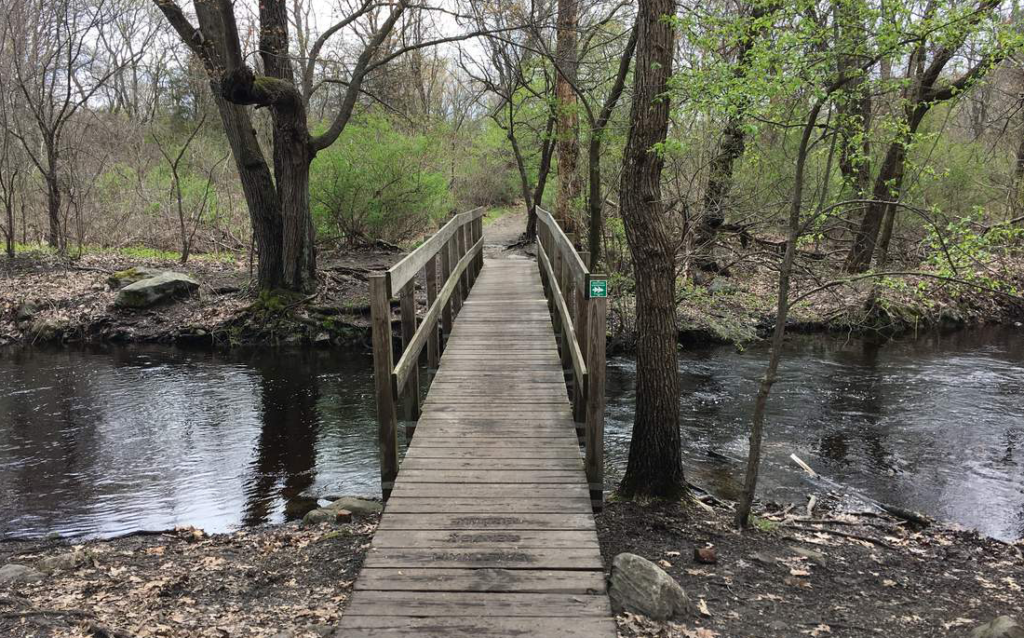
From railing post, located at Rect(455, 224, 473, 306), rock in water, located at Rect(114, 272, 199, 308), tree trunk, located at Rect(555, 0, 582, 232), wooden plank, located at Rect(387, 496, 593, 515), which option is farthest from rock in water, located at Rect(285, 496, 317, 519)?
rock in water, located at Rect(114, 272, 199, 308)

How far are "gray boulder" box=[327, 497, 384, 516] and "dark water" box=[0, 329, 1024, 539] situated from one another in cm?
78

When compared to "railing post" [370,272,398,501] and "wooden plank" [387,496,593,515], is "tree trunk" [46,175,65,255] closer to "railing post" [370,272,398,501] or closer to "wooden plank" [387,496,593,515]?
"railing post" [370,272,398,501]

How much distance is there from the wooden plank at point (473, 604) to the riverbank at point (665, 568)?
55cm

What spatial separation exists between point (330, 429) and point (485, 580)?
240 inches

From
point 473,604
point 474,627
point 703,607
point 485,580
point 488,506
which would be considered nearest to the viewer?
point 474,627

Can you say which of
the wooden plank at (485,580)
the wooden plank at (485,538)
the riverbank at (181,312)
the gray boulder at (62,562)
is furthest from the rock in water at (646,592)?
the riverbank at (181,312)

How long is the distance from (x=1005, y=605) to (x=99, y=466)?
27.8ft

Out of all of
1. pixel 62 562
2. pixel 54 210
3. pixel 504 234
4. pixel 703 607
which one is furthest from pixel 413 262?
A: pixel 504 234

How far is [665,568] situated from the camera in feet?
14.9

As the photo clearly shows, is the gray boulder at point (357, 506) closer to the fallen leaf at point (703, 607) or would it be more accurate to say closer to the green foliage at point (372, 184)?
the fallen leaf at point (703, 607)

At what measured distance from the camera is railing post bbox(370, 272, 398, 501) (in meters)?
4.55

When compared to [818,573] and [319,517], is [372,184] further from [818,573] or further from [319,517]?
[818,573]

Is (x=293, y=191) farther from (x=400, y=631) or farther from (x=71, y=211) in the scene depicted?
(x=400, y=631)

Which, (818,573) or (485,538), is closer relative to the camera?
(485,538)
